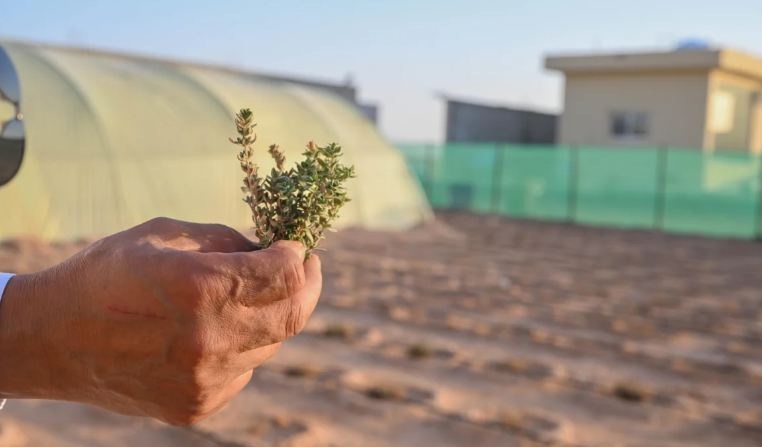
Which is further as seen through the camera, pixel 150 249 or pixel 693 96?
pixel 693 96

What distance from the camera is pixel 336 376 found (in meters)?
5.70

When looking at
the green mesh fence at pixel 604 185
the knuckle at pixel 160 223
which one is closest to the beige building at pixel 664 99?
the green mesh fence at pixel 604 185

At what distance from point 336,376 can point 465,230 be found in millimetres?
12016

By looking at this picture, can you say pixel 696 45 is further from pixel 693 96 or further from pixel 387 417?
pixel 387 417

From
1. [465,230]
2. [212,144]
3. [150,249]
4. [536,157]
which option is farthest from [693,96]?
[150,249]

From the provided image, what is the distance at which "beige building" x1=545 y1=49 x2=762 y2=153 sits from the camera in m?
23.3

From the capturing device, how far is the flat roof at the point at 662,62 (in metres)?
22.9

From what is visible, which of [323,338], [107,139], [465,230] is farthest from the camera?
[465,230]

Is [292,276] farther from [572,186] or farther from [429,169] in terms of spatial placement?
[429,169]

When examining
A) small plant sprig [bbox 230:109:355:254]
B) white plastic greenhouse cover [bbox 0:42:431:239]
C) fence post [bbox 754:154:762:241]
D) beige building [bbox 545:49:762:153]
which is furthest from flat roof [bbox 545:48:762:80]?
small plant sprig [bbox 230:109:355:254]

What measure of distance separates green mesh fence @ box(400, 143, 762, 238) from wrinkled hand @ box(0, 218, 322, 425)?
17.8m

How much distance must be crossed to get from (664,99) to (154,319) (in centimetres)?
2438

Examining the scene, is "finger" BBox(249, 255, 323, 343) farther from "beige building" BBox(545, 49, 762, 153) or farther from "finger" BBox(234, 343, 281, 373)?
"beige building" BBox(545, 49, 762, 153)

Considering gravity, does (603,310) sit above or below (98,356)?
below
